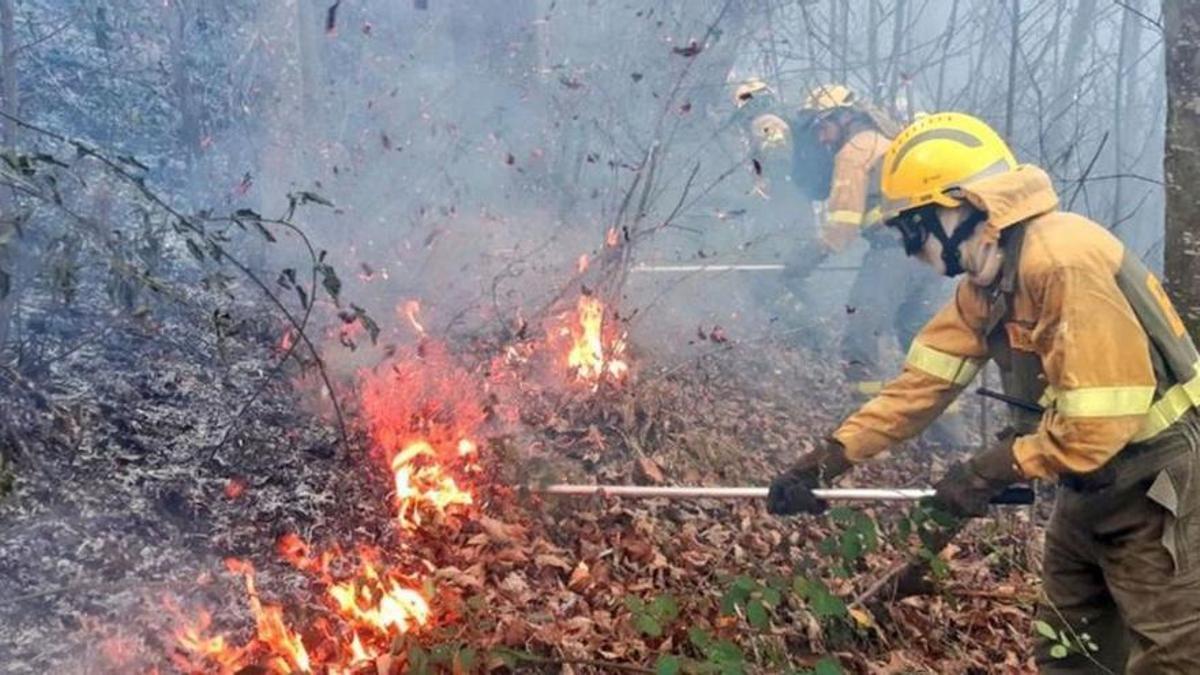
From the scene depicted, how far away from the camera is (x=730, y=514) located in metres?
5.68

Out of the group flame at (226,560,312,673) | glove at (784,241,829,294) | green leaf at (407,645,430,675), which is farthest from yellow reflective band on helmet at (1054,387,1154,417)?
glove at (784,241,829,294)

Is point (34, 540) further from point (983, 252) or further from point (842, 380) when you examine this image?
point (842, 380)

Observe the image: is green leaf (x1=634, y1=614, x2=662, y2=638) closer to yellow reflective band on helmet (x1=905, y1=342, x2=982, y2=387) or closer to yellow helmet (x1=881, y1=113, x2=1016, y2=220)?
yellow reflective band on helmet (x1=905, y1=342, x2=982, y2=387)

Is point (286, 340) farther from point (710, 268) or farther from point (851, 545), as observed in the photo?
point (710, 268)

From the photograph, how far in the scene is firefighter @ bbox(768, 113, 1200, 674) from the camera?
3.20 m

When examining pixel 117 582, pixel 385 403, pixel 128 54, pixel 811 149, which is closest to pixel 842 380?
pixel 811 149

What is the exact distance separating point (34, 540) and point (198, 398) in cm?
167

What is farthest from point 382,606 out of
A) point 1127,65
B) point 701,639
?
point 1127,65

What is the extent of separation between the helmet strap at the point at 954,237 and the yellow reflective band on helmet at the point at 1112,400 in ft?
2.38

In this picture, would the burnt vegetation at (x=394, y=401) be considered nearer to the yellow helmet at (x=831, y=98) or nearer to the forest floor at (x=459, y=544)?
the forest floor at (x=459, y=544)

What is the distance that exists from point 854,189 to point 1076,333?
15.4 feet

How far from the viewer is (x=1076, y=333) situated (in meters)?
3.19

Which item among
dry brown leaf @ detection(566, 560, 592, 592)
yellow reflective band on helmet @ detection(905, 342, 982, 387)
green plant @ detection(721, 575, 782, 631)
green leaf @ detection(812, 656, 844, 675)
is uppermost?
yellow reflective band on helmet @ detection(905, 342, 982, 387)

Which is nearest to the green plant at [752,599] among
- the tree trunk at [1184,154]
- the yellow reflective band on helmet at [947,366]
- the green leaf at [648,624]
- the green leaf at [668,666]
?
the green leaf at [648,624]
